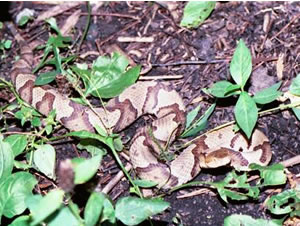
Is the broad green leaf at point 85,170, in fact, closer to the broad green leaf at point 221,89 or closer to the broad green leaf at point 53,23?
the broad green leaf at point 221,89

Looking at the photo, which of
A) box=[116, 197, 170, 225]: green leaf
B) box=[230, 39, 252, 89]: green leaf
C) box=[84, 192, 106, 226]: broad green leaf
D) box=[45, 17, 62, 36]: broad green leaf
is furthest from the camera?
box=[45, 17, 62, 36]: broad green leaf

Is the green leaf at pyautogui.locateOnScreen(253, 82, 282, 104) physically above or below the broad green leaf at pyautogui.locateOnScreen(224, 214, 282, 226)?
above

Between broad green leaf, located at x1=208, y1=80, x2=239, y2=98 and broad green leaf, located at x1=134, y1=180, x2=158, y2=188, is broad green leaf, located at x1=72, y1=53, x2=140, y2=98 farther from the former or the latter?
broad green leaf, located at x1=134, y1=180, x2=158, y2=188

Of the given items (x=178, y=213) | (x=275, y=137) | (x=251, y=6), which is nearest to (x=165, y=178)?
(x=178, y=213)

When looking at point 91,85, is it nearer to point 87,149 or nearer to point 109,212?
point 87,149

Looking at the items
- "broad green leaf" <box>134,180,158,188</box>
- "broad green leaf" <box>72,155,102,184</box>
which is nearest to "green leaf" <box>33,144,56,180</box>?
"broad green leaf" <box>134,180,158,188</box>

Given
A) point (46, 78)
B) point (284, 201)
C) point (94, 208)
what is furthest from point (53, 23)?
point (94, 208)
